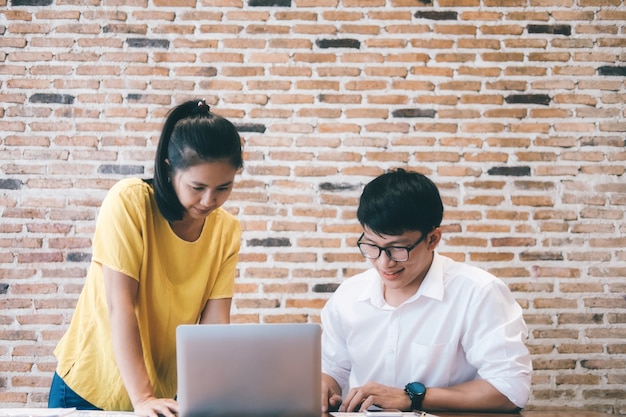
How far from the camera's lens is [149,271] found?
5.66ft

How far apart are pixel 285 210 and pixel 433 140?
0.83 m

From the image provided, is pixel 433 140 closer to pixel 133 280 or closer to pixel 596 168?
pixel 596 168

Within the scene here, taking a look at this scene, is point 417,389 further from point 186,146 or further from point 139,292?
point 186,146

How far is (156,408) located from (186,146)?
70cm

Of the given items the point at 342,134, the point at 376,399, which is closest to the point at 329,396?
the point at 376,399

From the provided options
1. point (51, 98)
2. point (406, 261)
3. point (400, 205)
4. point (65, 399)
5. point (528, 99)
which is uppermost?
point (528, 99)

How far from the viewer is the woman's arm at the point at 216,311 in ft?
6.21

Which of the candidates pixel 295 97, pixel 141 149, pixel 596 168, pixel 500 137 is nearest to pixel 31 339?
pixel 141 149

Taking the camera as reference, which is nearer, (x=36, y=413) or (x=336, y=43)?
(x=36, y=413)

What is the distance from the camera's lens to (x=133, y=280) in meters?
1.64

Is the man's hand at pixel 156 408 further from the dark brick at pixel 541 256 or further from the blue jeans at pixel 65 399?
the dark brick at pixel 541 256

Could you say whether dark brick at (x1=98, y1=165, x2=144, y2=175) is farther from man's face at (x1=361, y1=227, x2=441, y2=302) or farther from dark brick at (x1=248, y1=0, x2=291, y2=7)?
man's face at (x1=361, y1=227, x2=441, y2=302)

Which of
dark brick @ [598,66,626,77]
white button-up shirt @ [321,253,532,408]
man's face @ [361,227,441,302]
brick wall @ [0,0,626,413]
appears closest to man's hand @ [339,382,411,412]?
white button-up shirt @ [321,253,532,408]

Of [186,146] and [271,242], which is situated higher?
[186,146]
